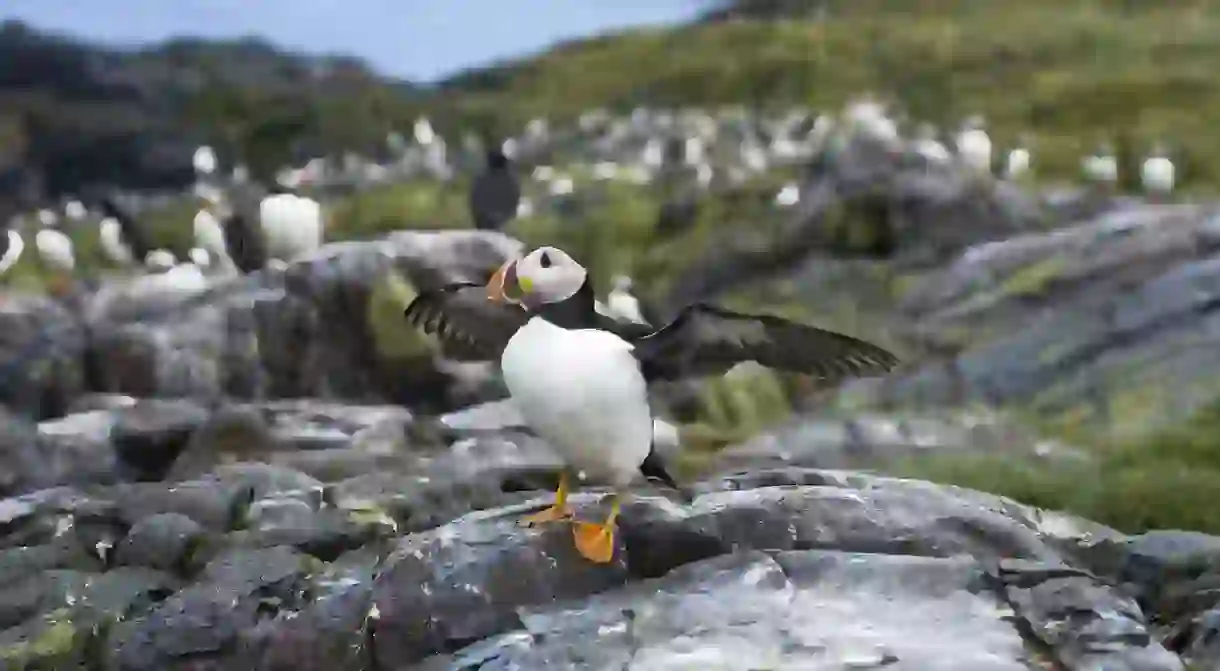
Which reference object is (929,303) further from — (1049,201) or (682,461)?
(682,461)

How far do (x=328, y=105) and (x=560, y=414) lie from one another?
80.8 ft

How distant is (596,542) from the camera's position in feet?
15.1

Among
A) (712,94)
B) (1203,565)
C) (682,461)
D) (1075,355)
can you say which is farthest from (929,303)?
(712,94)

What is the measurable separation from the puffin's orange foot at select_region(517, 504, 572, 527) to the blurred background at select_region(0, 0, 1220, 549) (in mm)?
4420

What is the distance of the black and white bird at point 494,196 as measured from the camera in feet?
47.5

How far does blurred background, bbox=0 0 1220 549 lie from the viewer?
1070cm

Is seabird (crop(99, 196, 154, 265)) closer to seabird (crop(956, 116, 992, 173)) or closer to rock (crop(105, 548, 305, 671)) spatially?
rock (crop(105, 548, 305, 671))

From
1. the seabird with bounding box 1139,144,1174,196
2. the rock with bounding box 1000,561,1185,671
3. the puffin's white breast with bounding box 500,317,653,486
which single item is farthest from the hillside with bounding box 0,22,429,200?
the rock with bounding box 1000,561,1185,671

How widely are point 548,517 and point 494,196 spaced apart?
32.7ft

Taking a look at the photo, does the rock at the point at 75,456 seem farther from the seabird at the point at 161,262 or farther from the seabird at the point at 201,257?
the seabird at the point at 201,257

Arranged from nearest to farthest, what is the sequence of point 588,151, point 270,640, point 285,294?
point 270,640
point 285,294
point 588,151

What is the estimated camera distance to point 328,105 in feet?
91.0

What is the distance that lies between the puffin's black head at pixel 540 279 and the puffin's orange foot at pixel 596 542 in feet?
2.87

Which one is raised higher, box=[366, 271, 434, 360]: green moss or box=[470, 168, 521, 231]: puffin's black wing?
box=[470, 168, 521, 231]: puffin's black wing
